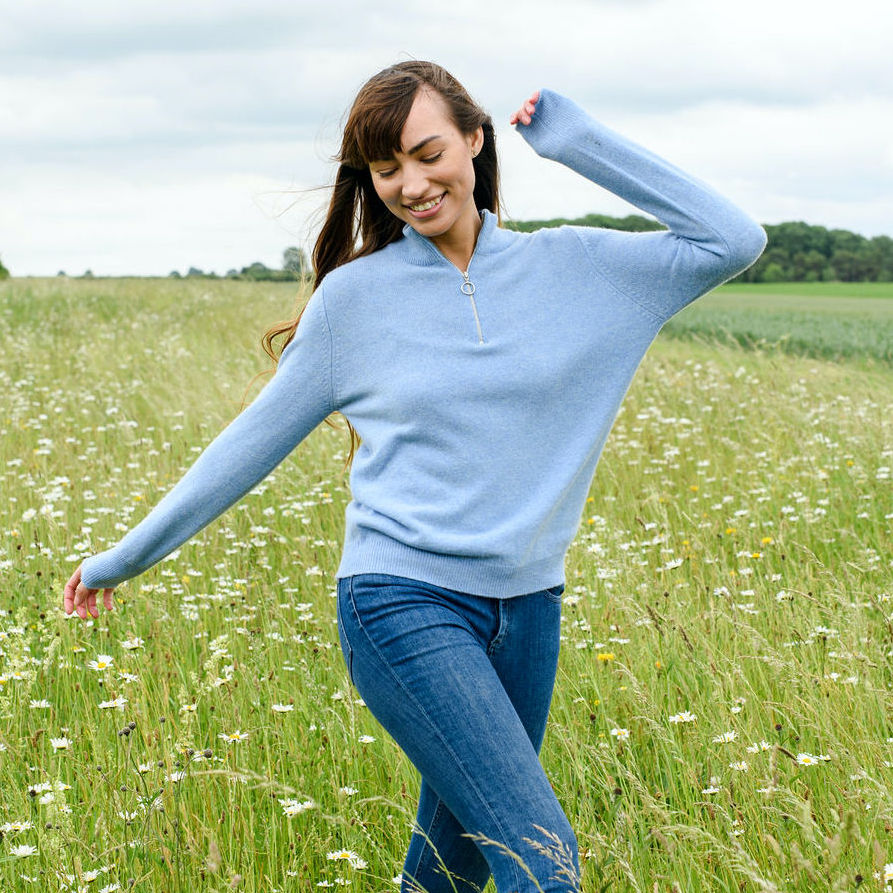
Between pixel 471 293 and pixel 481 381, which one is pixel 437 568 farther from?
pixel 471 293

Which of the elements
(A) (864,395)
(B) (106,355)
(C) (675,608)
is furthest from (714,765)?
(B) (106,355)

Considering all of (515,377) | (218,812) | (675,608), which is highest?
(515,377)

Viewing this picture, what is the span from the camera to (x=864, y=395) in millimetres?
9273

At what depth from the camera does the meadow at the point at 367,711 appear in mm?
2721

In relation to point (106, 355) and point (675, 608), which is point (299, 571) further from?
point (106, 355)

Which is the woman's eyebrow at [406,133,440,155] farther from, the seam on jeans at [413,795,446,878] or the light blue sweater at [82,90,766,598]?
the seam on jeans at [413,795,446,878]

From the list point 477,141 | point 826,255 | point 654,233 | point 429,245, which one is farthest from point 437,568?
point 826,255

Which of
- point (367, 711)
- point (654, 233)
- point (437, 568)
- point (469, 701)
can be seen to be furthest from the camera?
point (367, 711)

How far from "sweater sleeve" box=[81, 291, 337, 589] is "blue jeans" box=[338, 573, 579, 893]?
36 cm

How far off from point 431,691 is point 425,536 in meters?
0.31

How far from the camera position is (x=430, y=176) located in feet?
7.95

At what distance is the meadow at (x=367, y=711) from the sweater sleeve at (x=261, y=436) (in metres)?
0.50

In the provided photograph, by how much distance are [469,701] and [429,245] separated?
3.43ft

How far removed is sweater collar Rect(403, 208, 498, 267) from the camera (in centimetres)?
245
